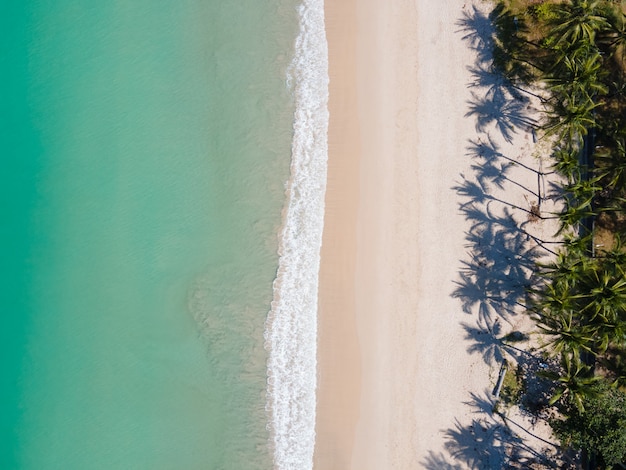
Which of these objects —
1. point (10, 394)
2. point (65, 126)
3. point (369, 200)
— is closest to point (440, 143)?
point (369, 200)

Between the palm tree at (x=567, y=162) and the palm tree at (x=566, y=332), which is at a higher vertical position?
the palm tree at (x=567, y=162)

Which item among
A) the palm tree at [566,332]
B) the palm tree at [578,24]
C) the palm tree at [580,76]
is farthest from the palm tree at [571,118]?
the palm tree at [566,332]

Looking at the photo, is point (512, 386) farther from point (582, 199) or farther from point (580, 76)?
point (580, 76)

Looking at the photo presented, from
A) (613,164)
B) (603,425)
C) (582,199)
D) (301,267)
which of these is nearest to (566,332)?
(603,425)

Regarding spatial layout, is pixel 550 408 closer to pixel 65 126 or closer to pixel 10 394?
pixel 10 394

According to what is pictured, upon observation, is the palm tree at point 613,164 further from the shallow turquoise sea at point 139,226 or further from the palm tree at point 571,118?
the shallow turquoise sea at point 139,226

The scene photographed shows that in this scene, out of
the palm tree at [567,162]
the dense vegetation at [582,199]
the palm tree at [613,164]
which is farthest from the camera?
the palm tree at [613,164]
